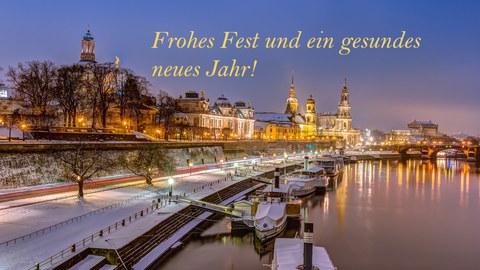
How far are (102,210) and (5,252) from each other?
9957mm

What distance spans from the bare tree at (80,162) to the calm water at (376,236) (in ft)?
39.5

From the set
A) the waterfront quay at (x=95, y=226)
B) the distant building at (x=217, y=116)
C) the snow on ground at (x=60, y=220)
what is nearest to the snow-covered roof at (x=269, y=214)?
the waterfront quay at (x=95, y=226)

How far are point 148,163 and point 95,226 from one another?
67.4ft

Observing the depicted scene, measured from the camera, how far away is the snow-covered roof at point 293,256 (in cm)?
2157

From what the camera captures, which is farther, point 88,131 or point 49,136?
point 88,131

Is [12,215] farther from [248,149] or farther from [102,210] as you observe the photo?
[248,149]


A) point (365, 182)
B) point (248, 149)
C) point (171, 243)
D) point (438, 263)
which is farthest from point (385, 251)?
point (248, 149)

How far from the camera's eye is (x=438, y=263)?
96.7ft

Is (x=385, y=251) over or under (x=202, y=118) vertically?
under

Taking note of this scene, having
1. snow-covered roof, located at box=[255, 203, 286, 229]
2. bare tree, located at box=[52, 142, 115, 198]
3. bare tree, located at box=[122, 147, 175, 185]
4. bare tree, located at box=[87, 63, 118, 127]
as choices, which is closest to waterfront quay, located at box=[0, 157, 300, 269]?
bare tree, located at box=[52, 142, 115, 198]

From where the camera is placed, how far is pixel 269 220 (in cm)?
3303

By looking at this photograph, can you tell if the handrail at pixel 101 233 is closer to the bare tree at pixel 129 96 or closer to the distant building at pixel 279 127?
the bare tree at pixel 129 96

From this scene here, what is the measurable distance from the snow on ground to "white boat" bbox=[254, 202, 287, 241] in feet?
20.3

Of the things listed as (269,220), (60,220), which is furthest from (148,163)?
(60,220)
